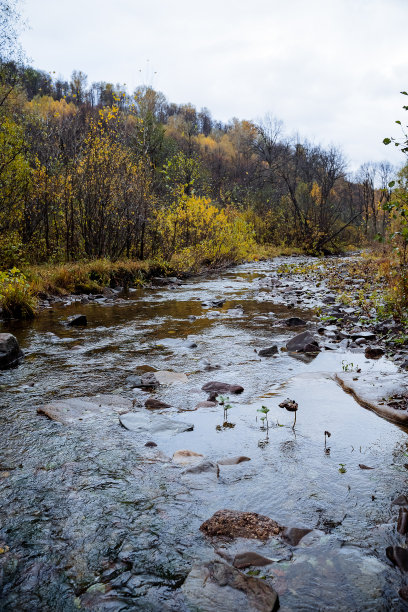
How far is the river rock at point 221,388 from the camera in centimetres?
378

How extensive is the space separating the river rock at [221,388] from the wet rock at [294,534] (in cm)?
192

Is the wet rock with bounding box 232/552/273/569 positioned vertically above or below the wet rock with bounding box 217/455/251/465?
above

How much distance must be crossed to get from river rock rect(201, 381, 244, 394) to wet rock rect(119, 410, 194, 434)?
728 mm

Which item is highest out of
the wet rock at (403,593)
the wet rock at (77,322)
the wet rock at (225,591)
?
the wet rock at (77,322)

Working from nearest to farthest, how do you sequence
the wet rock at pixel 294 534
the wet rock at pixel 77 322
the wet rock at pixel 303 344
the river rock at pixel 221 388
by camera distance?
the wet rock at pixel 294 534
the river rock at pixel 221 388
the wet rock at pixel 303 344
the wet rock at pixel 77 322

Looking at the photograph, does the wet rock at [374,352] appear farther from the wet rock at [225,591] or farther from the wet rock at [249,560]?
the wet rock at [225,591]

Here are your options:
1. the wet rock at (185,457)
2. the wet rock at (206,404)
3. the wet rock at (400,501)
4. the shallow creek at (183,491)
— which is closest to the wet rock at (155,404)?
the shallow creek at (183,491)

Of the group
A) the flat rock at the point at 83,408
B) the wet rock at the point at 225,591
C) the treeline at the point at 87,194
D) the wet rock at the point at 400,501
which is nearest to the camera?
the wet rock at the point at 225,591

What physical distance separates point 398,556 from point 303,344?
3.66 m

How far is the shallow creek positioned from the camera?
60.8 inches

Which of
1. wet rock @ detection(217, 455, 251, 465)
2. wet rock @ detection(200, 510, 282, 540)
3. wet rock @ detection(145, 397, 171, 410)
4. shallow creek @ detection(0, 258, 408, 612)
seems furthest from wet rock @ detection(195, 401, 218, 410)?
wet rock @ detection(200, 510, 282, 540)

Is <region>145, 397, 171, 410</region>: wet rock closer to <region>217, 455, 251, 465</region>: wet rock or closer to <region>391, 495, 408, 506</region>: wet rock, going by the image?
<region>217, 455, 251, 465</region>: wet rock

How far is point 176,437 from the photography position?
9.38 ft

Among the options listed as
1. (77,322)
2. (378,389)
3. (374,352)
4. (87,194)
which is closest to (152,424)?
(378,389)
